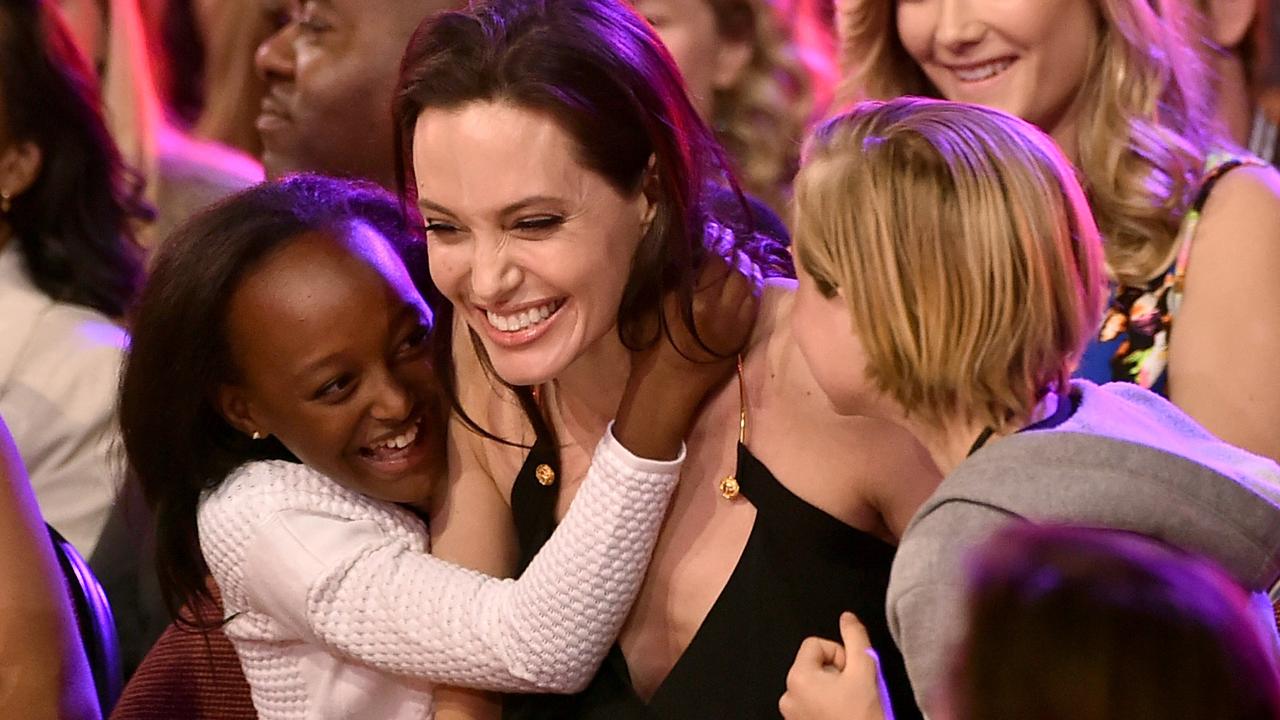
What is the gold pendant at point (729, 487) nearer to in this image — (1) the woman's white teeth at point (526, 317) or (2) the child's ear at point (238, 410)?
(1) the woman's white teeth at point (526, 317)

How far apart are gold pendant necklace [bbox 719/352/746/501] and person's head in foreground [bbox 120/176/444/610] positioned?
0.40 m

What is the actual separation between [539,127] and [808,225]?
0.30 m

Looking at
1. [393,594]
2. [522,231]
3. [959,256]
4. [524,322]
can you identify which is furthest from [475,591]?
[959,256]

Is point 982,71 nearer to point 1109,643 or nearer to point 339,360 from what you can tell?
point 339,360

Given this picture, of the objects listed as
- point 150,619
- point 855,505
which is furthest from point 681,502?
point 150,619

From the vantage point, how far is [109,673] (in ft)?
7.38

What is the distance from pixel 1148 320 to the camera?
7.57 feet

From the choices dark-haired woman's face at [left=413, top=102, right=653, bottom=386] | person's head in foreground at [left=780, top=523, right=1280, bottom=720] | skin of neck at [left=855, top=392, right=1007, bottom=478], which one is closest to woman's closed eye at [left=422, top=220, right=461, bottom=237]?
dark-haired woman's face at [left=413, top=102, right=653, bottom=386]

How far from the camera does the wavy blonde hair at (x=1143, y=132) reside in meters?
2.29

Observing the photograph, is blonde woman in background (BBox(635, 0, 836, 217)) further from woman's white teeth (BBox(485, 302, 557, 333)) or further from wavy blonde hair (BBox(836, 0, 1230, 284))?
woman's white teeth (BBox(485, 302, 557, 333))

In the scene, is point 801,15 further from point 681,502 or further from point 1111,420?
point 1111,420

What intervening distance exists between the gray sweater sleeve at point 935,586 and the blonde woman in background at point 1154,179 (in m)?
0.82

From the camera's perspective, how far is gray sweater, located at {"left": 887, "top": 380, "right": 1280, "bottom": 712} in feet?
4.89

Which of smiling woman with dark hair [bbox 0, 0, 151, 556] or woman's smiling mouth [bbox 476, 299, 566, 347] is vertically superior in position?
woman's smiling mouth [bbox 476, 299, 566, 347]
